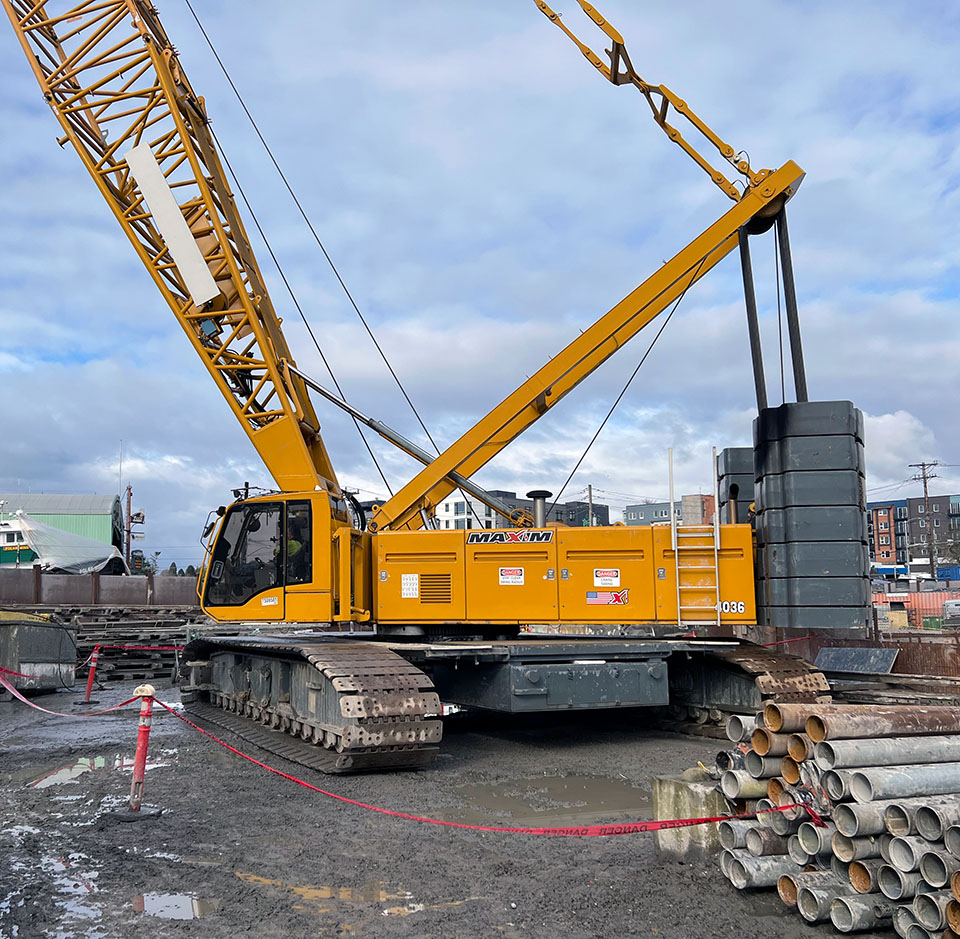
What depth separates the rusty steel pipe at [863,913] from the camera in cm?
466

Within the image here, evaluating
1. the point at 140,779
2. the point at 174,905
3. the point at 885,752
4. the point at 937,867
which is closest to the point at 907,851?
the point at 937,867

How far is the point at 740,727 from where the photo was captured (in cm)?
593

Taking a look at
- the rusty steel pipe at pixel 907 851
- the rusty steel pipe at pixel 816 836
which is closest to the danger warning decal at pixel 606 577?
the rusty steel pipe at pixel 816 836

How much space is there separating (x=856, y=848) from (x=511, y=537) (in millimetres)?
6283

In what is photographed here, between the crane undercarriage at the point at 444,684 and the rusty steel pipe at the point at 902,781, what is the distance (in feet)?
16.3

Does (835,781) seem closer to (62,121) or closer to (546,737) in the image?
(546,737)

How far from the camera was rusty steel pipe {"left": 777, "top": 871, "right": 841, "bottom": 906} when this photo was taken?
4.93 meters

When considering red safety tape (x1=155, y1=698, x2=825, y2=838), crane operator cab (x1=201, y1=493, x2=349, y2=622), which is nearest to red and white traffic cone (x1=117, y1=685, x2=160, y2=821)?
red safety tape (x1=155, y1=698, x2=825, y2=838)

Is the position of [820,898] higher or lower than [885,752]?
lower

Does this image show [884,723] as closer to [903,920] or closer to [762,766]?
[762,766]

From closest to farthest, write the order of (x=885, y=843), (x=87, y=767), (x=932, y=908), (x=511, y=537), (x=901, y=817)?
(x=932, y=908)
(x=901, y=817)
(x=885, y=843)
(x=87, y=767)
(x=511, y=537)

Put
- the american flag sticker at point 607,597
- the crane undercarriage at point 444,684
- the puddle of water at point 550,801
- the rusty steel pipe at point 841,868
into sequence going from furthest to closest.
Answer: the american flag sticker at point 607,597, the crane undercarriage at point 444,684, the puddle of water at point 550,801, the rusty steel pipe at point 841,868

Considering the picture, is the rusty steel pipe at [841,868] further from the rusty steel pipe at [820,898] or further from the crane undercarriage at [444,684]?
the crane undercarriage at [444,684]

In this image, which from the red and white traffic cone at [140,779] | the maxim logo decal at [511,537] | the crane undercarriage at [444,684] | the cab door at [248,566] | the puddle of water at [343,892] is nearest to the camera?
the puddle of water at [343,892]
